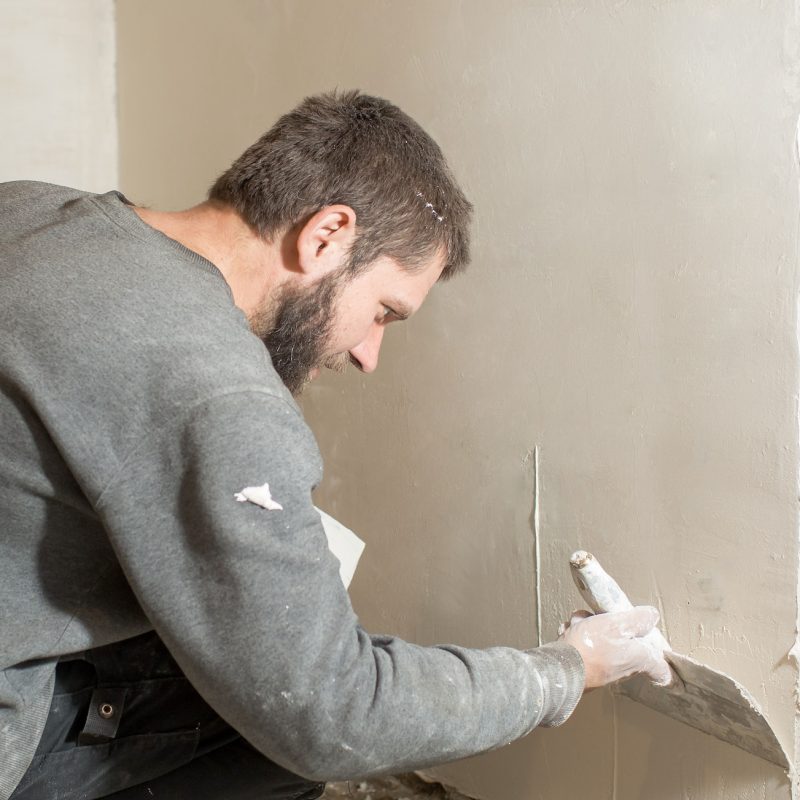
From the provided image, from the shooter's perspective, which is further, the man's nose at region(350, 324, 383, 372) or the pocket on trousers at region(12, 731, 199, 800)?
the man's nose at region(350, 324, 383, 372)

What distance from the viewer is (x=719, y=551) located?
1.53m

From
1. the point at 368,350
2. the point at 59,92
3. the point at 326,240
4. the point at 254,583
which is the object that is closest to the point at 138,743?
the point at 254,583

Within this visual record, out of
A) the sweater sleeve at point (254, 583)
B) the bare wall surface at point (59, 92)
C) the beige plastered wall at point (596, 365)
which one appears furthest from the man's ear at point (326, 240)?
the bare wall surface at point (59, 92)

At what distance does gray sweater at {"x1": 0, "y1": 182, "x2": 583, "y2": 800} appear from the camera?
1022 mm

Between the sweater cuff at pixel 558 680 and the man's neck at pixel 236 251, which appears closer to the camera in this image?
the sweater cuff at pixel 558 680

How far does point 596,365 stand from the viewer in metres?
1.70

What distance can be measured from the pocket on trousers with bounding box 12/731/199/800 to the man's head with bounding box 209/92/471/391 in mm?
592

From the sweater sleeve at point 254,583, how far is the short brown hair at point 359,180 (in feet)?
1.32

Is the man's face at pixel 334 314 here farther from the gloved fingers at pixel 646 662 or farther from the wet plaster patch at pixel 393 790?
the wet plaster patch at pixel 393 790

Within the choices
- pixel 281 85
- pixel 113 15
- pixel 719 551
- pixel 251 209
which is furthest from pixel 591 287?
pixel 113 15

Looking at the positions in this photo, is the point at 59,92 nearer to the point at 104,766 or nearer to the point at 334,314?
the point at 334,314

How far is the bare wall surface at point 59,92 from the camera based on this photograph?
3121 millimetres

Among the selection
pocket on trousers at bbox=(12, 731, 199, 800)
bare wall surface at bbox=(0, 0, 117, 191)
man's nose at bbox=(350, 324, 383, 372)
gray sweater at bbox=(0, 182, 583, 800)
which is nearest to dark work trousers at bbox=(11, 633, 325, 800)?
pocket on trousers at bbox=(12, 731, 199, 800)

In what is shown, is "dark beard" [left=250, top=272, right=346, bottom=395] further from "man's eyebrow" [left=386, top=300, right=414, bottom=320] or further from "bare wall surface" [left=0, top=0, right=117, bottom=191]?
"bare wall surface" [left=0, top=0, right=117, bottom=191]
